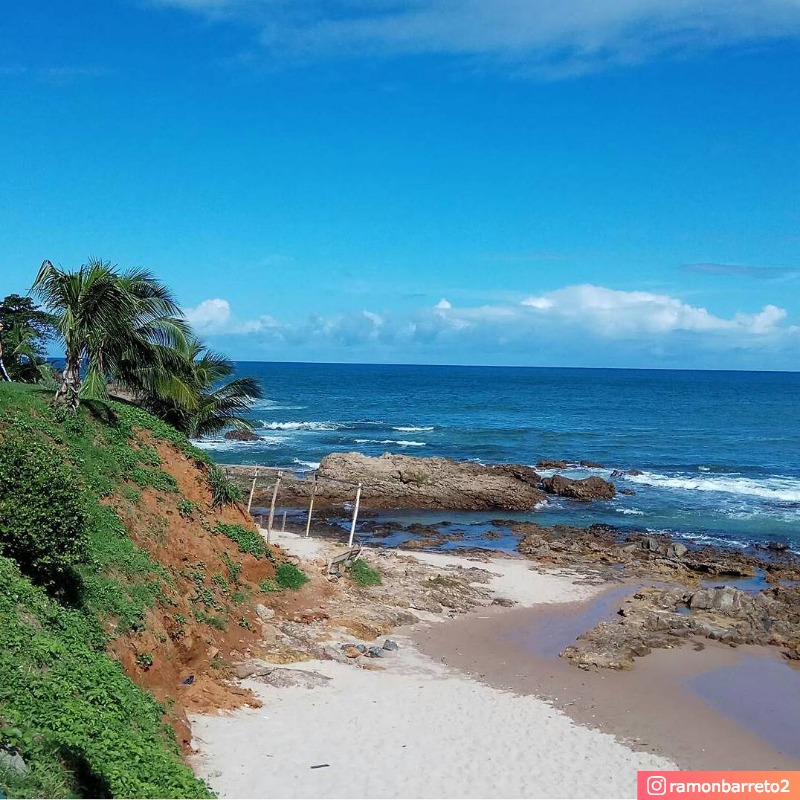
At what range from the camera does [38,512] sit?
1133 cm

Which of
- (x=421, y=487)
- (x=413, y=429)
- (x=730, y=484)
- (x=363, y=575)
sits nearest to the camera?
(x=363, y=575)

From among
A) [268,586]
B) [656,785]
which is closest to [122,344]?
[268,586]

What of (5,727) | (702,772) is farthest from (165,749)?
(702,772)

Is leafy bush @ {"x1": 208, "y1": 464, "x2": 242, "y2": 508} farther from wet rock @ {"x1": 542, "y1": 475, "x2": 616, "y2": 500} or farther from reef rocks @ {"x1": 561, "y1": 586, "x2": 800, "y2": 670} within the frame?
wet rock @ {"x1": 542, "y1": 475, "x2": 616, "y2": 500}

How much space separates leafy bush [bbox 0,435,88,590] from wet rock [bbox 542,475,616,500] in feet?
104

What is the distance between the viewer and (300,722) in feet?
42.1

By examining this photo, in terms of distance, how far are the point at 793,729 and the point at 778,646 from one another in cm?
510

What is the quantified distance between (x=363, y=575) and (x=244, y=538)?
448 cm

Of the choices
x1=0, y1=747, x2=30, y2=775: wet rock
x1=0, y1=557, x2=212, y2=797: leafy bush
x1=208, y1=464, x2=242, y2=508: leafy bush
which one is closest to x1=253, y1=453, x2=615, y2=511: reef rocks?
x1=208, y1=464, x2=242, y2=508: leafy bush

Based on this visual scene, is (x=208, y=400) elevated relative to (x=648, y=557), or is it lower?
elevated

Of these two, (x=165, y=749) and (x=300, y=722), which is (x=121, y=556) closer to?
(x=300, y=722)

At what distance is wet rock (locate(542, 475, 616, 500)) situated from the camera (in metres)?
39.8

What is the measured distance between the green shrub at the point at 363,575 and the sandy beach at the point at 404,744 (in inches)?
237

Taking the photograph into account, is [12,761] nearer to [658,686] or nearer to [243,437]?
[658,686]
